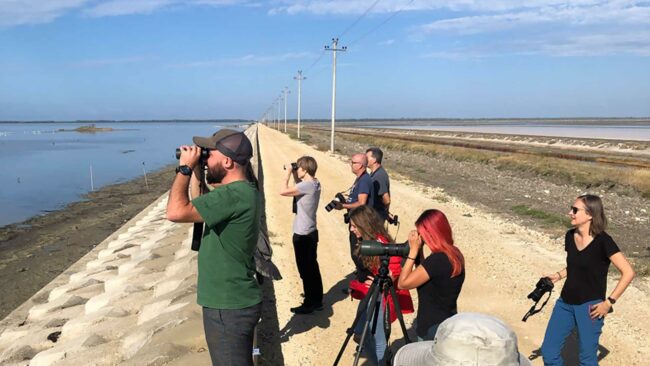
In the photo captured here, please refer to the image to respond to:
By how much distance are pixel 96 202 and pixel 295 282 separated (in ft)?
64.1

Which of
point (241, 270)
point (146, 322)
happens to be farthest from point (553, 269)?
point (241, 270)

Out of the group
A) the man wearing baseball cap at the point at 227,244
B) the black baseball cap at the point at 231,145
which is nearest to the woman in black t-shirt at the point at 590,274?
the man wearing baseball cap at the point at 227,244

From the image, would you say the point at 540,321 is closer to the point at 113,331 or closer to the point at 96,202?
the point at 113,331

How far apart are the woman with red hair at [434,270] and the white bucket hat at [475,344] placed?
5.93 feet

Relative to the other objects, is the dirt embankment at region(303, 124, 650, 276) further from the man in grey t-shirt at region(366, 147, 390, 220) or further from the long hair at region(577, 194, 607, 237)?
the long hair at region(577, 194, 607, 237)

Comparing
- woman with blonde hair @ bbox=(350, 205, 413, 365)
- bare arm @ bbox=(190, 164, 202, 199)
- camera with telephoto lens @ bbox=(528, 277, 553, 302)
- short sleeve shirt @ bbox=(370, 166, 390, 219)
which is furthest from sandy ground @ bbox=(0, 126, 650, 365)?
bare arm @ bbox=(190, 164, 202, 199)

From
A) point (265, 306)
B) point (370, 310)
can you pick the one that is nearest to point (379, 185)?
point (265, 306)

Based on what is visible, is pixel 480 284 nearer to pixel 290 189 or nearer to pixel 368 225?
pixel 290 189

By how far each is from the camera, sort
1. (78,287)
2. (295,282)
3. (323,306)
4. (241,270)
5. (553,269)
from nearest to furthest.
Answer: (241,270)
(323,306)
(295,282)
(553,269)
(78,287)

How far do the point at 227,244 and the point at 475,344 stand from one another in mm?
1773

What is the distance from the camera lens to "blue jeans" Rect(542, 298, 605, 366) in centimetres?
401

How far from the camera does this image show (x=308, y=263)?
6.02 metres

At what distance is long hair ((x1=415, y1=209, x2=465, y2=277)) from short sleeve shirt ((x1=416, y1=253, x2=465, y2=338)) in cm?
3

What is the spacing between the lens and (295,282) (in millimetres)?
7562
